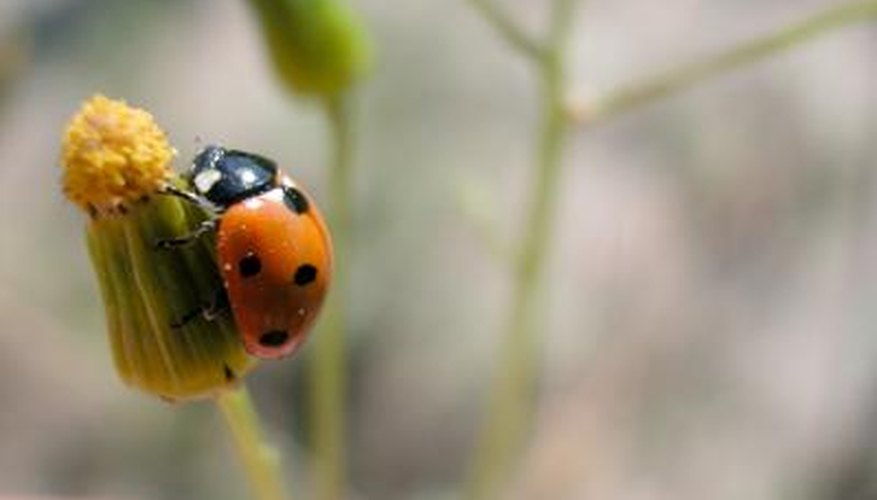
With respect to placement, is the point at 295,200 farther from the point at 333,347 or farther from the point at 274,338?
the point at 333,347

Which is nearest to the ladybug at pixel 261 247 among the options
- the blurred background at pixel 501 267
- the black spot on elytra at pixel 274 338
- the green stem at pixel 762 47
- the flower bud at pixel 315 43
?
the black spot on elytra at pixel 274 338

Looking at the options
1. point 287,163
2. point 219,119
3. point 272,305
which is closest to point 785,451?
point 287,163

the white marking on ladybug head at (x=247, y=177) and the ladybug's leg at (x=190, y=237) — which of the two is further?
the white marking on ladybug head at (x=247, y=177)

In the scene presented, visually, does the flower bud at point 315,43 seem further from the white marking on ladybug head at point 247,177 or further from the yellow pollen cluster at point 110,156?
the yellow pollen cluster at point 110,156

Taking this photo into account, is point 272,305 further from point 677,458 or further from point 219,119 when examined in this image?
point 219,119

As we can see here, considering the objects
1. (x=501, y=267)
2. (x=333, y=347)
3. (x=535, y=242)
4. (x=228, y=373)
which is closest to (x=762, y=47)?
(x=535, y=242)

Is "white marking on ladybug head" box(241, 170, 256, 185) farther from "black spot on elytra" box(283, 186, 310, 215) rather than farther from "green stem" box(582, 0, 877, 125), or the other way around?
"green stem" box(582, 0, 877, 125)
